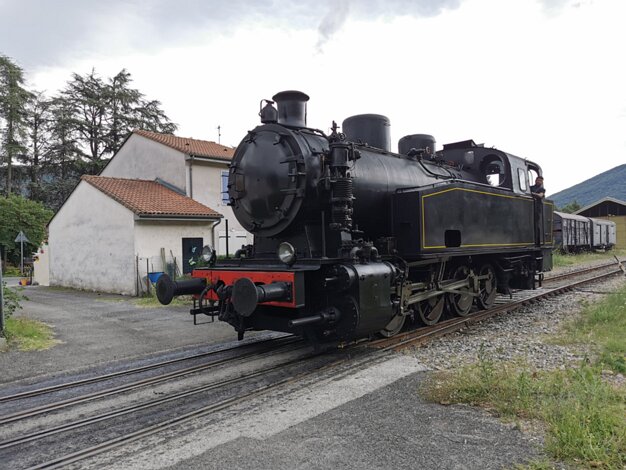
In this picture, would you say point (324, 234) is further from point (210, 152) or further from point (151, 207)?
point (210, 152)

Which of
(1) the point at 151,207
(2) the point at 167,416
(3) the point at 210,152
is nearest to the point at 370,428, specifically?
(2) the point at 167,416

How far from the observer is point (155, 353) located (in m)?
7.24

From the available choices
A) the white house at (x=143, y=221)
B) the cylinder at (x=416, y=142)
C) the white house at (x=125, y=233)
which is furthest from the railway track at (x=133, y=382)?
the white house at (x=125, y=233)

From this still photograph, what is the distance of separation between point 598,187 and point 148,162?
186 metres

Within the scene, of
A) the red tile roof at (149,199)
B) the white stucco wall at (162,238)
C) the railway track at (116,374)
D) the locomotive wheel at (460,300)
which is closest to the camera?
the railway track at (116,374)

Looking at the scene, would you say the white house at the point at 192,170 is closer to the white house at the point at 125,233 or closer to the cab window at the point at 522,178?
the white house at the point at 125,233

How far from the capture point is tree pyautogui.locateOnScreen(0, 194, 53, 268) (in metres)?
30.8

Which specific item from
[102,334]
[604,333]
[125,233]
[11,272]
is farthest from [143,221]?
[11,272]

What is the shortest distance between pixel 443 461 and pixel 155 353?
5018 mm

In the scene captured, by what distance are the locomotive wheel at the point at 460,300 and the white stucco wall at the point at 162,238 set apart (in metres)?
9.90

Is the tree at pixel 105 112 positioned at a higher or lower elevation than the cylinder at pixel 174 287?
higher

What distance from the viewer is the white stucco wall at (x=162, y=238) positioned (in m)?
15.3

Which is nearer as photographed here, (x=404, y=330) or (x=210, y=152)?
(x=404, y=330)

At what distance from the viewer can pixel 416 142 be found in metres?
9.60
